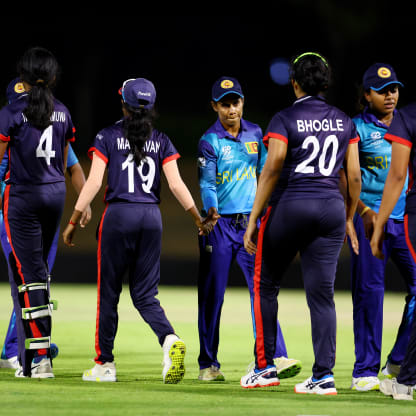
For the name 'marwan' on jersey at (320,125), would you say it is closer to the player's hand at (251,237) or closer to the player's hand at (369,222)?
the player's hand at (251,237)

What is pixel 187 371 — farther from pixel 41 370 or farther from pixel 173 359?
pixel 41 370

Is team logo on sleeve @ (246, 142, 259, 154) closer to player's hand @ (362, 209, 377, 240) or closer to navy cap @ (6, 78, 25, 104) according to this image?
player's hand @ (362, 209, 377, 240)

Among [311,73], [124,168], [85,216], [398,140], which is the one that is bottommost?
[85,216]

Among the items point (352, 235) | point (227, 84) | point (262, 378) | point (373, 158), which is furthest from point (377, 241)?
point (227, 84)

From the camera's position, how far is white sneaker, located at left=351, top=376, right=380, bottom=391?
710 centimetres

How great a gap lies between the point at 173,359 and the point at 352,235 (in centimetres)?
165

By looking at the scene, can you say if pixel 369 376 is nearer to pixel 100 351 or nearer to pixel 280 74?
pixel 100 351

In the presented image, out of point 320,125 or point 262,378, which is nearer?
point 320,125

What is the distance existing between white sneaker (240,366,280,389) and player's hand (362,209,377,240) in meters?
1.26

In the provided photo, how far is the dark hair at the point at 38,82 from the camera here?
290 inches

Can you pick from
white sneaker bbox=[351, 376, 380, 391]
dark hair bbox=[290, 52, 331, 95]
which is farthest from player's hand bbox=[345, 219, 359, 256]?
dark hair bbox=[290, 52, 331, 95]

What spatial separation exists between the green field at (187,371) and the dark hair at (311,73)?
2.14 m

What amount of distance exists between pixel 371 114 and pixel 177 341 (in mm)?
2321

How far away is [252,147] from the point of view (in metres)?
8.04
